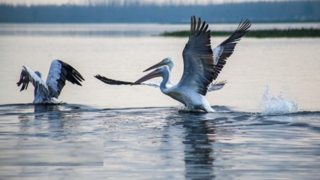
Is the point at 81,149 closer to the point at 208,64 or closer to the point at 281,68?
the point at 208,64

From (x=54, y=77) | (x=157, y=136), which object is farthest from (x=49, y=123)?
(x=54, y=77)

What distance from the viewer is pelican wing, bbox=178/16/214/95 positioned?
11406 millimetres

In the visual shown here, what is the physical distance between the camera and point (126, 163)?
7996 mm

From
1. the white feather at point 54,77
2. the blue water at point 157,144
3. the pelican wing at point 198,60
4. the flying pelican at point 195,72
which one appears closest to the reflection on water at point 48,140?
the blue water at point 157,144

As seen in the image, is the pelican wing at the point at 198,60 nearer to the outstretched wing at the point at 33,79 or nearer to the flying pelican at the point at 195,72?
the flying pelican at the point at 195,72

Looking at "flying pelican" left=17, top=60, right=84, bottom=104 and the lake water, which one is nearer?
the lake water

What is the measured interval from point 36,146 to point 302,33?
1836 inches

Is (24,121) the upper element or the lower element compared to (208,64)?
lower

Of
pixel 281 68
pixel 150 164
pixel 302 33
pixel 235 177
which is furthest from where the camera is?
pixel 302 33

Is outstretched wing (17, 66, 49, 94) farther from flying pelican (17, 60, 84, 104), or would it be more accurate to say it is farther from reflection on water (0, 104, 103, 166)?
reflection on water (0, 104, 103, 166)

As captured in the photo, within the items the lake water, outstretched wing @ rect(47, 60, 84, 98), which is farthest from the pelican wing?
outstretched wing @ rect(47, 60, 84, 98)

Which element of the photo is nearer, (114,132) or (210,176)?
(210,176)

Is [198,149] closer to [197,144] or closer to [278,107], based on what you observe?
[197,144]

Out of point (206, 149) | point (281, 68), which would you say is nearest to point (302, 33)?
point (281, 68)
